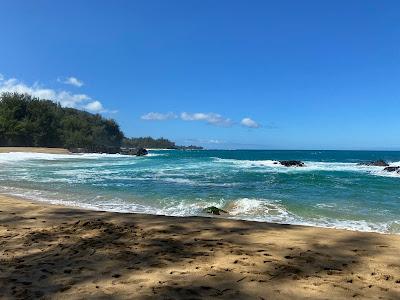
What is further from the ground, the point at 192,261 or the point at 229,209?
the point at 192,261

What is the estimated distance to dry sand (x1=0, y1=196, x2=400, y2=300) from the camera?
4152mm

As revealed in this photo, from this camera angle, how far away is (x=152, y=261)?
202 inches

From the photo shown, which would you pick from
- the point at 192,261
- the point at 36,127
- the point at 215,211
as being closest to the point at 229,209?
the point at 215,211

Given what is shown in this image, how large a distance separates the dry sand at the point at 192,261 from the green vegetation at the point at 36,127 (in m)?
84.0

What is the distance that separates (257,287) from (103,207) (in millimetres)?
9286

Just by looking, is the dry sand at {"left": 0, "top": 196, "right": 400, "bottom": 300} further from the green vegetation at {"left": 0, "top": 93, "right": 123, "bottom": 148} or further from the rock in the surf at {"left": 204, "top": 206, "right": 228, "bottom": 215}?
the green vegetation at {"left": 0, "top": 93, "right": 123, "bottom": 148}

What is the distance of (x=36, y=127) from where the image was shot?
3516 inches

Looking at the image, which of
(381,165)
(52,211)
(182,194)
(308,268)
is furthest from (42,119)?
(308,268)

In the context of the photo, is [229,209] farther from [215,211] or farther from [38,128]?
[38,128]

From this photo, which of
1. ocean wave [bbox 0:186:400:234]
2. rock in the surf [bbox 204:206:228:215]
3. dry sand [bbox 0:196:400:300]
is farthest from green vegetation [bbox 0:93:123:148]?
dry sand [bbox 0:196:400:300]

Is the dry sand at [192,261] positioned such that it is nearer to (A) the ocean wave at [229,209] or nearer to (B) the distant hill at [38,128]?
(A) the ocean wave at [229,209]

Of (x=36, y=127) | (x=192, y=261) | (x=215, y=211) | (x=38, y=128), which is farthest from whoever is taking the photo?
(x=38, y=128)

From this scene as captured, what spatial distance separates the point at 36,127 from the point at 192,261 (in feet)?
300

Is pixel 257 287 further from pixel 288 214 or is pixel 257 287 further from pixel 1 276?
pixel 288 214
